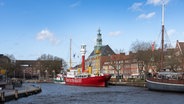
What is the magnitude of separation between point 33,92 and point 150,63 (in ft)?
227

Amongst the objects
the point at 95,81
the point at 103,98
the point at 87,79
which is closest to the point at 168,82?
the point at 103,98

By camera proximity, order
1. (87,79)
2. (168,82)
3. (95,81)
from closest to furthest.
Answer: (168,82), (95,81), (87,79)

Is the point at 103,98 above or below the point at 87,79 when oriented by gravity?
below

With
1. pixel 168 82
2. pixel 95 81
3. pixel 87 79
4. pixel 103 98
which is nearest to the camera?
pixel 103 98

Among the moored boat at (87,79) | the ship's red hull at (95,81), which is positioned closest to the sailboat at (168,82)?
the ship's red hull at (95,81)

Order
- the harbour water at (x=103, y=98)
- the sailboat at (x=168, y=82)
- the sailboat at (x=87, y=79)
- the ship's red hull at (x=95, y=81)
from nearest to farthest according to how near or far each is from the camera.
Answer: the harbour water at (x=103, y=98) → the sailboat at (x=168, y=82) → the ship's red hull at (x=95, y=81) → the sailboat at (x=87, y=79)

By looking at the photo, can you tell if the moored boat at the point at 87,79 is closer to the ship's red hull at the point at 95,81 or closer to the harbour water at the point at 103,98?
the ship's red hull at the point at 95,81

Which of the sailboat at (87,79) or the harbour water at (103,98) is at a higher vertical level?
the sailboat at (87,79)

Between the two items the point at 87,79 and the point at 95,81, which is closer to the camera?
the point at 95,81

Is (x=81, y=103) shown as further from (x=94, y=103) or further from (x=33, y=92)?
(x=33, y=92)

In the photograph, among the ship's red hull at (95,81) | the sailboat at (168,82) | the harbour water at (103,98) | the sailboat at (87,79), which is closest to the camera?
the harbour water at (103,98)

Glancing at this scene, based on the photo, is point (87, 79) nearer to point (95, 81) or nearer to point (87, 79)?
point (87, 79)

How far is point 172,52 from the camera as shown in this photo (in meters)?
123

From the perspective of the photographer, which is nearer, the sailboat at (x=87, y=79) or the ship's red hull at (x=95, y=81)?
the ship's red hull at (x=95, y=81)
